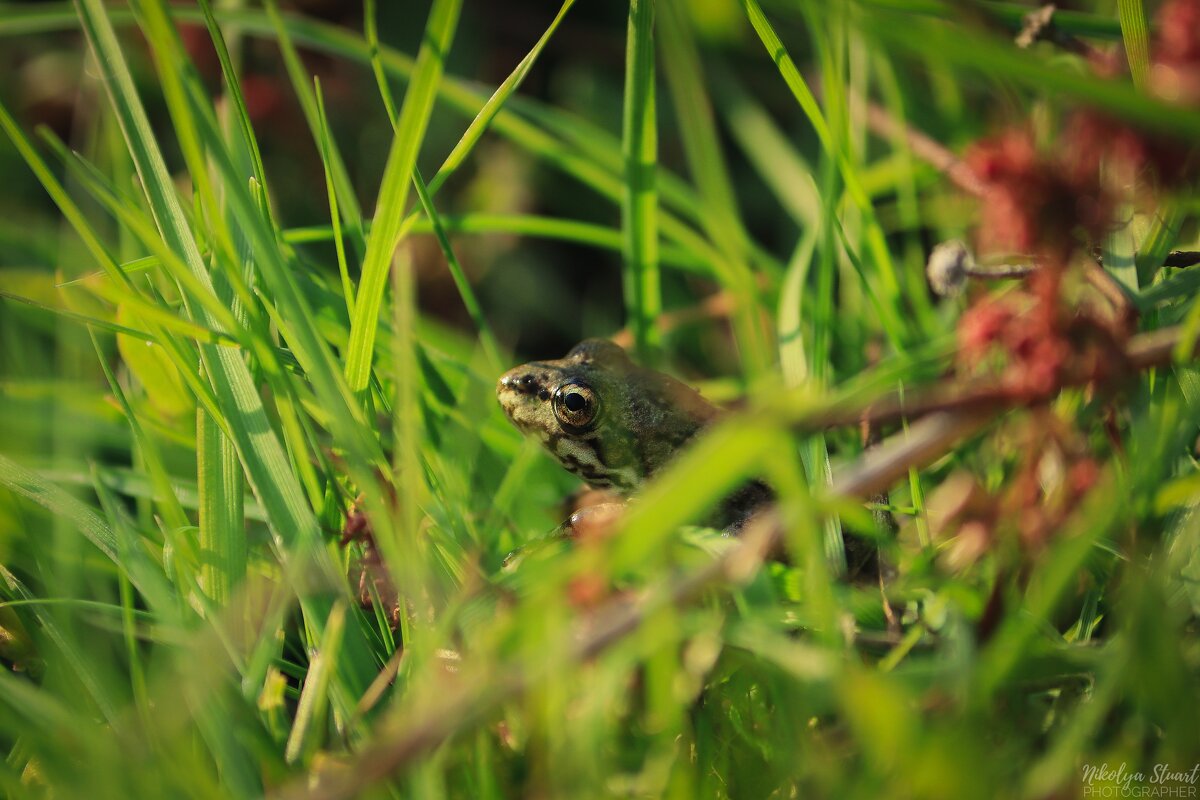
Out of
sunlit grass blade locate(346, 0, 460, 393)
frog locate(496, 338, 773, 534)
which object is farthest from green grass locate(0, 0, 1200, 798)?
frog locate(496, 338, 773, 534)

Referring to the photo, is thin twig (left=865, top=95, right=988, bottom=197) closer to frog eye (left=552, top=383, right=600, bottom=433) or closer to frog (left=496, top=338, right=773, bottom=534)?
frog (left=496, top=338, right=773, bottom=534)

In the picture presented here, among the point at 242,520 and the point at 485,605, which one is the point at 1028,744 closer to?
the point at 485,605

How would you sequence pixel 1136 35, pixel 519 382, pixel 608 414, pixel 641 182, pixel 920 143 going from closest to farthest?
1. pixel 1136 35
2. pixel 641 182
3. pixel 519 382
4. pixel 608 414
5. pixel 920 143

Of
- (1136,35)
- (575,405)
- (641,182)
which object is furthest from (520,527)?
(1136,35)

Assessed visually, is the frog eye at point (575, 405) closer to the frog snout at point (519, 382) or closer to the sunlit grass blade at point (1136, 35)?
the frog snout at point (519, 382)

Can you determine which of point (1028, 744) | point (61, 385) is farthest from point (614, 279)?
point (1028, 744)

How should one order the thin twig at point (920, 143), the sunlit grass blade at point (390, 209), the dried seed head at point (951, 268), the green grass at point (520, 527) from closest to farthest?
the green grass at point (520, 527), the sunlit grass blade at point (390, 209), the dried seed head at point (951, 268), the thin twig at point (920, 143)

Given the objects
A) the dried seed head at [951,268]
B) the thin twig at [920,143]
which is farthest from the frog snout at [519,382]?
the thin twig at [920,143]
